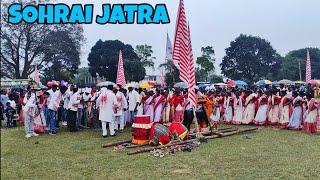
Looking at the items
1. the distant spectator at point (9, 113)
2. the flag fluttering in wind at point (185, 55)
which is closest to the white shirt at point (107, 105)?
the flag fluttering in wind at point (185, 55)

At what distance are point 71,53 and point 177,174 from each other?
41.1m

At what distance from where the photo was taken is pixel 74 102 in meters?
15.5

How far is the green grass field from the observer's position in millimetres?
8320

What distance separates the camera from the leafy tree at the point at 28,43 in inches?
1727

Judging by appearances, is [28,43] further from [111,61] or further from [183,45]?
[183,45]

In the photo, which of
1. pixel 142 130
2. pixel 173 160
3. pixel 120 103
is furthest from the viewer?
pixel 120 103

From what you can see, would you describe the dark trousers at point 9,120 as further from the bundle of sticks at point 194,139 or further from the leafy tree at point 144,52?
the leafy tree at point 144,52

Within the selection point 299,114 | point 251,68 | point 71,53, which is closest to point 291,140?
point 299,114

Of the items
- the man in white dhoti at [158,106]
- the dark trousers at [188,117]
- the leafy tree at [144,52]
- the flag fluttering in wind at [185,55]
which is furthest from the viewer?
the leafy tree at [144,52]

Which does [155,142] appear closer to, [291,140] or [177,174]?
[177,174]

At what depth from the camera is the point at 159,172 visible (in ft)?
27.9

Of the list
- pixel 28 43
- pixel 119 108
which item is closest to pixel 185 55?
pixel 119 108

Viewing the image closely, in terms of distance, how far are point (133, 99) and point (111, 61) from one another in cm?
3915

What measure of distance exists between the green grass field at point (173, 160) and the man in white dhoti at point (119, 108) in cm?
217
